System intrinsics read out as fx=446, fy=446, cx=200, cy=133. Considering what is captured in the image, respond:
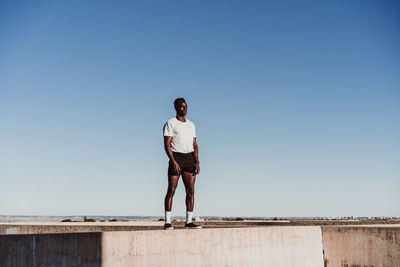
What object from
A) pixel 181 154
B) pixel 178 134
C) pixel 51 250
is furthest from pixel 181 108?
pixel 51 250

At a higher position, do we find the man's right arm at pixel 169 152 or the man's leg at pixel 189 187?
the man's right arm at pixel 169 152

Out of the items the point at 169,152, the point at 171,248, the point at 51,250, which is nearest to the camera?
the point at 51,250

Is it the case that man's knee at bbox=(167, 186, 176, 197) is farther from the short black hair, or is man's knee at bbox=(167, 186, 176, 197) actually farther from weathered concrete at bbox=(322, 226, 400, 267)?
weathered concrete at bbox=(322, 226, 400, 267)

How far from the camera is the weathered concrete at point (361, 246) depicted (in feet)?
27.8

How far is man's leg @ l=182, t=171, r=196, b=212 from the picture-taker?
7.74 metres

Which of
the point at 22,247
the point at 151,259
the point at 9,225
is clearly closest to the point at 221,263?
the point at 151,259

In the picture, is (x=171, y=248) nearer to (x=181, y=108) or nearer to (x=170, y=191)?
(x=170, y=191)

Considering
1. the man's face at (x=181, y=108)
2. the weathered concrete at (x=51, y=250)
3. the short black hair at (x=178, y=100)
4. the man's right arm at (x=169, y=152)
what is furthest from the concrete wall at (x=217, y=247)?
the short black hair at (x=178, y=100)

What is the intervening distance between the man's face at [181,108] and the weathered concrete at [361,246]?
12.0 ft

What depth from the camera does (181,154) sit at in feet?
25.2

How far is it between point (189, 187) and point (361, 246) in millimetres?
3640

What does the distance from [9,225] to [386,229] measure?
817 cm

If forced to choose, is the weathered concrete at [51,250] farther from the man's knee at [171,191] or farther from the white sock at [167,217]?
the man's knee at [171,191]

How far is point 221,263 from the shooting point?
22.2ft
